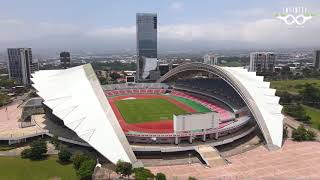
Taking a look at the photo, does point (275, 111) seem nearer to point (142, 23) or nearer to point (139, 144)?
point (139, 144)

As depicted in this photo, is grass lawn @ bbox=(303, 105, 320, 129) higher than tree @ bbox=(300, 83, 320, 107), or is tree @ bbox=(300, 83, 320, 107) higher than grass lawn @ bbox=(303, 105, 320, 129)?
tree @ bbox=(300, 83, 320, 107)

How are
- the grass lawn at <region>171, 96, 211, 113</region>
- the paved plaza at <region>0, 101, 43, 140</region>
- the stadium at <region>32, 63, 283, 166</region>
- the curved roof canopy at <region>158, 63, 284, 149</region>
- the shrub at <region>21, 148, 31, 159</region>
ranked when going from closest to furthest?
the stadium at <region>32, 63, 283, 166</region> < the shrub at <region>21, 148, 31, 159</region> < the curved roof canopy at <region>158, 63, 284, 149</region> < the paved plaza at <region>0, 101, 43, 140</region> < the grass lawn at <region>171, 96, 211, 113</region>

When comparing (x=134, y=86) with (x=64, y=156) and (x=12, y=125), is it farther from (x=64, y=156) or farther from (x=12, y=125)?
(x=64, y=156)

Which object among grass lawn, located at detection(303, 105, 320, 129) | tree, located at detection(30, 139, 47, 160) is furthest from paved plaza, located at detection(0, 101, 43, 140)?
grass lawn, located at detection(303, 105, 320, 129)

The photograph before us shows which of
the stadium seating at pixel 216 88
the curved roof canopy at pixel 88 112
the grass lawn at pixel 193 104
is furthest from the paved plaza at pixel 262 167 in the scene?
the grass lawn at pixel 193 104

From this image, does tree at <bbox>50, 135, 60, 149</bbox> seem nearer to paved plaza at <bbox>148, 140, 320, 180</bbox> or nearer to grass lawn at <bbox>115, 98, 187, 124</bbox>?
paved plaza at <bbox>148, 140, 320, 180</bbox>

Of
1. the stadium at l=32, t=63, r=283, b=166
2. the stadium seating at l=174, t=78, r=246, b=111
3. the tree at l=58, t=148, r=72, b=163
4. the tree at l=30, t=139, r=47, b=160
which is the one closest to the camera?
the stadium at l=32, t=63, r=283, b=166

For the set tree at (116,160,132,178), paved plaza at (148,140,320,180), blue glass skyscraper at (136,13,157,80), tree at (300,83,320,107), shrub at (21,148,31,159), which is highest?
blue glass skyscraper at (136,13,157,80)

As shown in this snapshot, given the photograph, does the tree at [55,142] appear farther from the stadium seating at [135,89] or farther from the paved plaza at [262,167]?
the stadium seating at [135,89]
